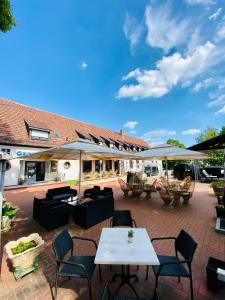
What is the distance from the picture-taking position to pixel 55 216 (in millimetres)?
4859

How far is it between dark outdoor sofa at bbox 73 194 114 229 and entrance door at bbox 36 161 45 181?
10.9 metres

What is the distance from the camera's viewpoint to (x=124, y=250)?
7.14 ft

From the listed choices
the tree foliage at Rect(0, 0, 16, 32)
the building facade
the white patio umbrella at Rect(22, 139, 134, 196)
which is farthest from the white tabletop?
the building facade

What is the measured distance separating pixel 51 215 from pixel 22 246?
6.19 feet

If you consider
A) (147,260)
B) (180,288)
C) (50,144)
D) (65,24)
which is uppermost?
(65,24)

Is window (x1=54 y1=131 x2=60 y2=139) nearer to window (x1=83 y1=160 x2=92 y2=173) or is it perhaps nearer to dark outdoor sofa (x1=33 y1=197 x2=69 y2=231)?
window (x1=83 y1=160 x2=92 y2=173)

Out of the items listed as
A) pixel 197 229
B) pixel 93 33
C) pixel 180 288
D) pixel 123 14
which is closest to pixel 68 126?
pixel 93 33

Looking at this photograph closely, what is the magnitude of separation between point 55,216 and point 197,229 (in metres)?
4.67

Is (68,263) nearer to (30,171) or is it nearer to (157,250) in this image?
(157,250)

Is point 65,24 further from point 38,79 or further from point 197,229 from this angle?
point 197,229

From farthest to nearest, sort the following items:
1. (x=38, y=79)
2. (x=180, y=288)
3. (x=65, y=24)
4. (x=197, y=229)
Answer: (x=38, y=79) < (x=65, y=24) < (x=197, y=229) < (x=180, y=288)

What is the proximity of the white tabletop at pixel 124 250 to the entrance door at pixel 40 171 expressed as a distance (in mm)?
13770

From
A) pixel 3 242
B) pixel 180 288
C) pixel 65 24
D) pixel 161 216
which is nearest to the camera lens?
pixel 180 288

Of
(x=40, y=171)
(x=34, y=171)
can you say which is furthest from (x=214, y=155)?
(x=34, y=171)
